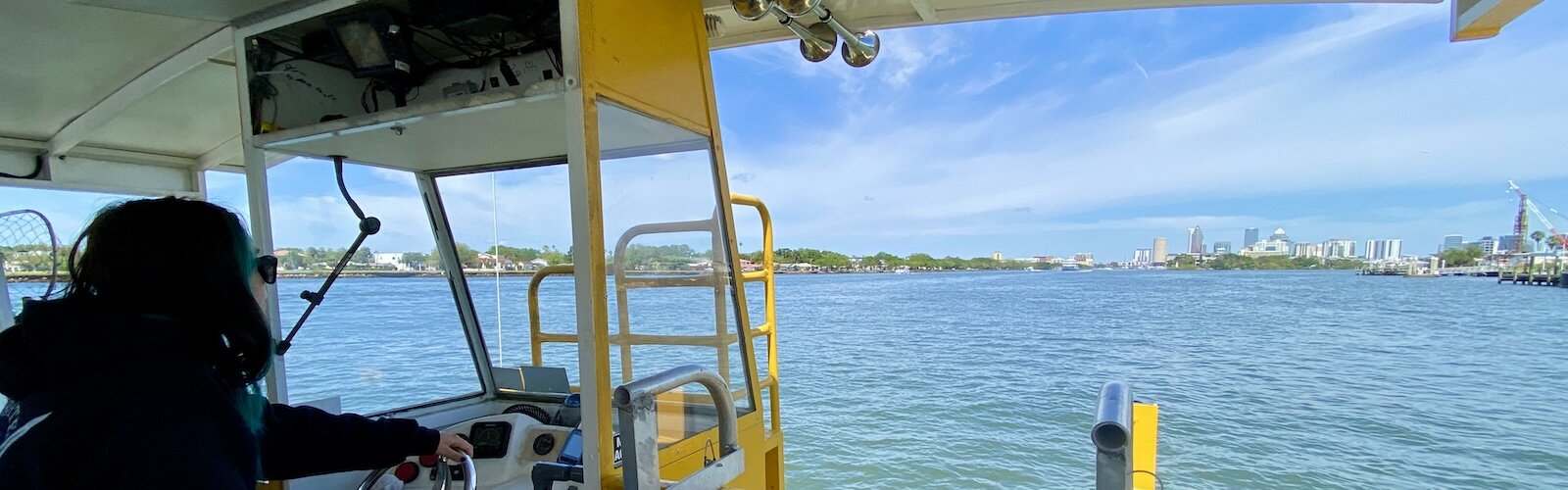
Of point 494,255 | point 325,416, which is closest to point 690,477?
point 325,416

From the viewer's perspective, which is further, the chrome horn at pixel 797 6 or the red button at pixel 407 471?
the chrome horn at pixel 797 6

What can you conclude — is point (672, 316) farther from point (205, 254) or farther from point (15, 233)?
point (15, 233)

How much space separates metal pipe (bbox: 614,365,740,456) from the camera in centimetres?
114

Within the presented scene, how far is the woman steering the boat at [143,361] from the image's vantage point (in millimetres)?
696

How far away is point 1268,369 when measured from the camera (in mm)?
12953

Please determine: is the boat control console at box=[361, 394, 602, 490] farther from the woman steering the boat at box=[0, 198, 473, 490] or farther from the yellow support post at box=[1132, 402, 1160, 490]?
the yellow support post at box=[1132, 402, 1160, 490]

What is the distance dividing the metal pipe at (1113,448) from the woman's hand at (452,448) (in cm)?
125

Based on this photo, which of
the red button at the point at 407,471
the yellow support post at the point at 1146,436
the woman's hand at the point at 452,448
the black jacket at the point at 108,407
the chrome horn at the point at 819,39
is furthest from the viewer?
the chrome horn at the point at 819,39

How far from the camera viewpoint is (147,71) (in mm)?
2229

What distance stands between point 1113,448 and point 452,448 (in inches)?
52.0

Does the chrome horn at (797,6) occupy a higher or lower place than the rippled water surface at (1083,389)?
higher

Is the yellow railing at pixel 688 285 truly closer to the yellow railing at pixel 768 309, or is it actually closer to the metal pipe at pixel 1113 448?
the yellow railing at pixel 768 309

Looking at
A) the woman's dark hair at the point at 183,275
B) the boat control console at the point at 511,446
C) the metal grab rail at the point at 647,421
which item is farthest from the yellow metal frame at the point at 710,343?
the woman's dark hair at the point at 183,275

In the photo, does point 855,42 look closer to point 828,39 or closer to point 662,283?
point 828,39
